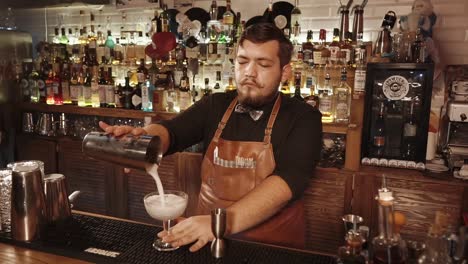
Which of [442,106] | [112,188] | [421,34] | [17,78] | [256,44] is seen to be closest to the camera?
[256,44]

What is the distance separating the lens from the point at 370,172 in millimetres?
2777

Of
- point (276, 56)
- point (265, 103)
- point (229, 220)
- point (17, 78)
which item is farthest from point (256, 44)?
point (17, 78)

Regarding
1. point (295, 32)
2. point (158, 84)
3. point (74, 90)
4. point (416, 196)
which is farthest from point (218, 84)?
point (416, 196)

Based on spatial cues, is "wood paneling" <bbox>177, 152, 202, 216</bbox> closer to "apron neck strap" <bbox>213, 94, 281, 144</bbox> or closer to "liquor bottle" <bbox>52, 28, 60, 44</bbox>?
"apron neck strap" <bbox>213, 94, 281, 144</bbox>

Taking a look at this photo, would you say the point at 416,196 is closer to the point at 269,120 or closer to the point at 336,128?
the point at 336,128

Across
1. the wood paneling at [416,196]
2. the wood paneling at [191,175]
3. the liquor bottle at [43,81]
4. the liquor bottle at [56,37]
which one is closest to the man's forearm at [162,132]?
the wood paneling at [191,175]

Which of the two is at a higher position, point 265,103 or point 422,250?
point 265,103

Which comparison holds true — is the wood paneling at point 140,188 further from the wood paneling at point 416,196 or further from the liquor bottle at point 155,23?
the wood paneling at point 416,196

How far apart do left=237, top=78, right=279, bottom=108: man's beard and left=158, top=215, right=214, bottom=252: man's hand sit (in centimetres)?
72

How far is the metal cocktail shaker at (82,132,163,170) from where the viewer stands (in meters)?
1.47

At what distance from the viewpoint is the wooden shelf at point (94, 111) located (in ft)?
11.1

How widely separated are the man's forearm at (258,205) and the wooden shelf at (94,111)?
1.79 meters

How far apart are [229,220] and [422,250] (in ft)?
2.21

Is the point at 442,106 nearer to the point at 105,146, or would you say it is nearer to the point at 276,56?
the point at 276,56
